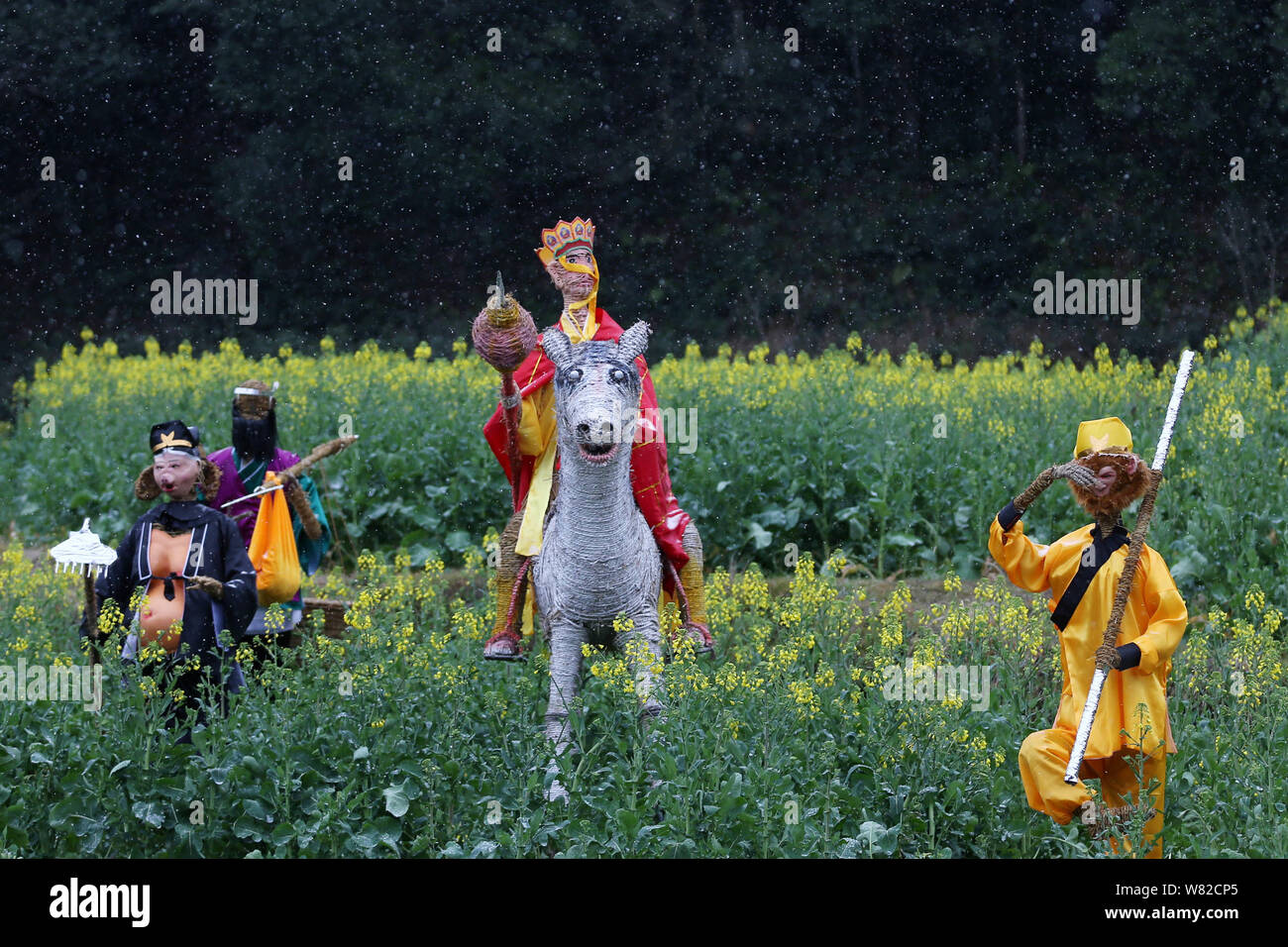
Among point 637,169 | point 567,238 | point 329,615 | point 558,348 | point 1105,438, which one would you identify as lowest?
point 329,615

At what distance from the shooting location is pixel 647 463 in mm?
5027

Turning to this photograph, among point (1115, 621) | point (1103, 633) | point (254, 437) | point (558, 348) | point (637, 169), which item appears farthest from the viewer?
point (637, 169)

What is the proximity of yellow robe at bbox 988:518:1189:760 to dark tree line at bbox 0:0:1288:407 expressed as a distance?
11035 mm

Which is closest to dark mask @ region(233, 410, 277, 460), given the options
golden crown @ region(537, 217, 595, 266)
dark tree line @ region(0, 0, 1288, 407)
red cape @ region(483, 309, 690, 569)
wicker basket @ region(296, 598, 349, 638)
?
wicker basket @ region(296, 598, 349, 638)

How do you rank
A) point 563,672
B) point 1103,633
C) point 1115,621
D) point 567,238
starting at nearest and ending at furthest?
point 1115,621 < point 1103,633 < point 563,672 < point 567,238

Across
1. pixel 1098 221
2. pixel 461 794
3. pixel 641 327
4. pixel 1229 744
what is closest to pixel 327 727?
pixel 461 794

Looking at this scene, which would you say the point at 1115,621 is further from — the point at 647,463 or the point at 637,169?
the point at 637,169

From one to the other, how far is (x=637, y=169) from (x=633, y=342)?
1052 cm

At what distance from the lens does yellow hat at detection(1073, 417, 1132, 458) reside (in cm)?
423

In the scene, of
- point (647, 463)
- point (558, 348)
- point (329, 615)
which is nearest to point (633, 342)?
point (558, 348)

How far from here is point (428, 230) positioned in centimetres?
1544

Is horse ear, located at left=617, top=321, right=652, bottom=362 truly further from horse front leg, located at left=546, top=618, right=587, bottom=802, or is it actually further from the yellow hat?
the yellow hat

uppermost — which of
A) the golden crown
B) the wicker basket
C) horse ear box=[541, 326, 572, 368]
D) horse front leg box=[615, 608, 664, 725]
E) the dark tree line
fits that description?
the dark tree line

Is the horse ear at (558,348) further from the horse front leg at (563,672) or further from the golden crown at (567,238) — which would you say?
the horse front leg at (563,672)
